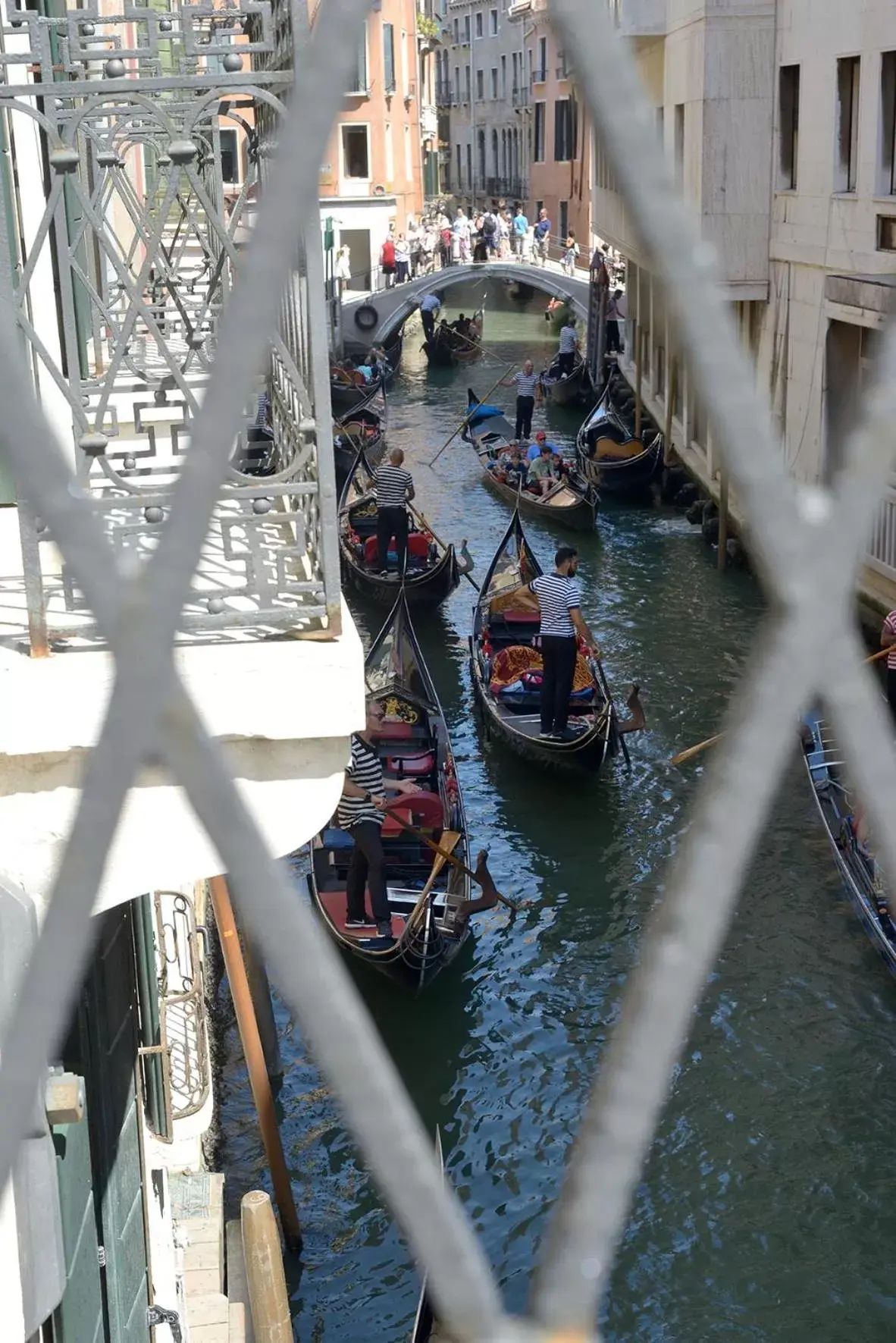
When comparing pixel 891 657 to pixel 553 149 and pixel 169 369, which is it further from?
pixel 553 149

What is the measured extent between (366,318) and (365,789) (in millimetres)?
20352

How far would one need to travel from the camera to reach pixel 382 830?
24.2 feet

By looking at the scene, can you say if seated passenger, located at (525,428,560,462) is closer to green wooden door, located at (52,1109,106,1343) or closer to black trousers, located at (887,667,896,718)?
black trousers, located at (887,667,896,718)

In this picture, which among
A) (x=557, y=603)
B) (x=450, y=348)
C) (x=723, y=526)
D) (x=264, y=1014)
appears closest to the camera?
(x=264, y=1014)

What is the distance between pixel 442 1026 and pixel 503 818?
83.6 inches

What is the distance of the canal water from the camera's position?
4.77 meters

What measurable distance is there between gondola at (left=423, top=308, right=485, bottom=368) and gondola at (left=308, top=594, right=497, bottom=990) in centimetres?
1678

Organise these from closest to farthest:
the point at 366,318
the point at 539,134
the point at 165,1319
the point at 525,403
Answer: the point at 165,1319, the point at 525,403, the point at 366,318, the point at 539,134

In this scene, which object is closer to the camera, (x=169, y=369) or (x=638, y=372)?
(x=169, y=369)

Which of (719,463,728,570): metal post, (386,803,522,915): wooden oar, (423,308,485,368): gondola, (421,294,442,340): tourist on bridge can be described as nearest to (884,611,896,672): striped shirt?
(386,803,522,915): wooden oar

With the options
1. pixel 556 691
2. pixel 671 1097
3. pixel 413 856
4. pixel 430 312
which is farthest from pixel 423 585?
pixel 430 312

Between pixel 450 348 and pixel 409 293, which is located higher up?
pixel 409 293

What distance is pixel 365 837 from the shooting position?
250 inches

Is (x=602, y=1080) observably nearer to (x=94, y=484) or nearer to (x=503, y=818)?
(x=94, y=484)
